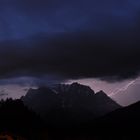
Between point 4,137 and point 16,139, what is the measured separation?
1010 centimetres

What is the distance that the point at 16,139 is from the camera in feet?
519

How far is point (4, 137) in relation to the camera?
14888cm
